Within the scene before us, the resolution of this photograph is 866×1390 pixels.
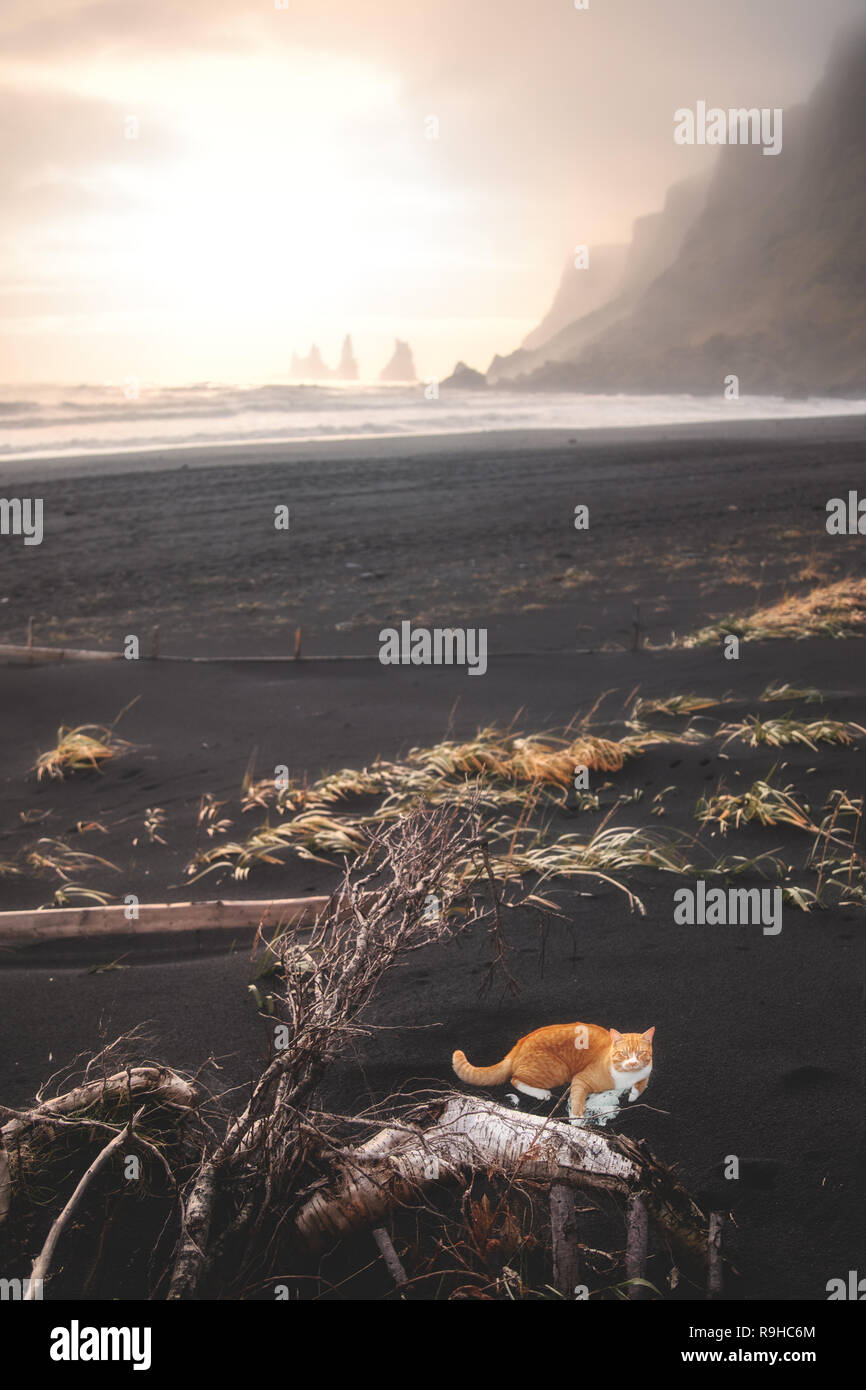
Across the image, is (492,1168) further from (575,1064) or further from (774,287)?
(774,287)

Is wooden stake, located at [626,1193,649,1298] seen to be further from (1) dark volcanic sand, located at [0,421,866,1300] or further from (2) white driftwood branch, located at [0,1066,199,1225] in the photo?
(2) white driftwood branch, located at [0,1066,199,1225]

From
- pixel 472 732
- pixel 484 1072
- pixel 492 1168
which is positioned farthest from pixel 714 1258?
pixel 472 732

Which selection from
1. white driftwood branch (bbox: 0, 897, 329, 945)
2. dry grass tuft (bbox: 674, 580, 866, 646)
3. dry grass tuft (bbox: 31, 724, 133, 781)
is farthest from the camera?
dry grass tuft (bbox: 674, 580, 866, 646)

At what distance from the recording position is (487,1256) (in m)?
2.82

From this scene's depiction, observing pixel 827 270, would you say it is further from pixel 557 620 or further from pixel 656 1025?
pixel 656 1025

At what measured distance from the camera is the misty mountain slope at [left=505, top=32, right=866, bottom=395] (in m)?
105

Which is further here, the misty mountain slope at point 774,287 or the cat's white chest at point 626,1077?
the misty mountain slope at point 774,287

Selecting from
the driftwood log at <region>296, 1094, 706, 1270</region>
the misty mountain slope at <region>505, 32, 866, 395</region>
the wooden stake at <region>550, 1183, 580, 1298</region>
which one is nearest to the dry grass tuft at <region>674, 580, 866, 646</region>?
the driftwood log at <region>296, 1094, 706, 1270</region>

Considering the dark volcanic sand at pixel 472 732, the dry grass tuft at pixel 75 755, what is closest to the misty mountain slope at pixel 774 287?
the dark volcanic sand at pixel 472 732

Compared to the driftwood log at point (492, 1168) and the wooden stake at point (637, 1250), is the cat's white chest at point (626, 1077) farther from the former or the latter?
the wooden stake at point (637, 1250)

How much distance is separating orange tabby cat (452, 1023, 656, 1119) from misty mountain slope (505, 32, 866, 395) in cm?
9415

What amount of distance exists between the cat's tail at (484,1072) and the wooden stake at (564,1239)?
885mm

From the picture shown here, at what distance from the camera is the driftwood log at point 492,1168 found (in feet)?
9.28

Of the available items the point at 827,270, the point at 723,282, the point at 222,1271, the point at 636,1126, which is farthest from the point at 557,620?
the point at 723,282
